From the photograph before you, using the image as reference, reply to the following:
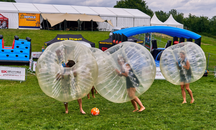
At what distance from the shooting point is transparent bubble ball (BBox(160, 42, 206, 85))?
718 cm

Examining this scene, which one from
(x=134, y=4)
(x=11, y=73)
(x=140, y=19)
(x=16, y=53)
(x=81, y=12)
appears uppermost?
(x=134, y=4)

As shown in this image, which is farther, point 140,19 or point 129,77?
point 140,19

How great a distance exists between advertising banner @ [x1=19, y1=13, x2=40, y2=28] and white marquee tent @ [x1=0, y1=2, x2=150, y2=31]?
0.41 m

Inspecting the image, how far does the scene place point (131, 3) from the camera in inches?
2847

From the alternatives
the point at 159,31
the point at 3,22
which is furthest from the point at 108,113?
the point at 3,22

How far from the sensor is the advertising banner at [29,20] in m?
30.9

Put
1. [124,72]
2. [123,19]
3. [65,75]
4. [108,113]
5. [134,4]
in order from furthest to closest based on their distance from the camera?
→ [134,4] < [123,19] < [108,113] < [124,72] < [65,75]

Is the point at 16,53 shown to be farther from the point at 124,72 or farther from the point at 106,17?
the point at 106,17

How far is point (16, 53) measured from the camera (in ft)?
48.9

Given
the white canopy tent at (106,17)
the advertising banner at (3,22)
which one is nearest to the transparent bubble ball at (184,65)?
the advertising banner at (3,22)

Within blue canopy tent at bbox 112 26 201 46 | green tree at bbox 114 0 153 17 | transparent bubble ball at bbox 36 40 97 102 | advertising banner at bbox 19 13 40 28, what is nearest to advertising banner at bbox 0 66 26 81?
blue canopy tent at bbox 112 26 201 46

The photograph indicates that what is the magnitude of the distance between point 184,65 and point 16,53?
454 inches

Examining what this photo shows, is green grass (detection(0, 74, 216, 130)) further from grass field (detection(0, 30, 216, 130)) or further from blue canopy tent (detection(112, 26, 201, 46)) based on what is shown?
blue canopy tent (detection(112, 26, 201, 46))

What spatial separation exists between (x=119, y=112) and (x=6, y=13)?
2832cm
